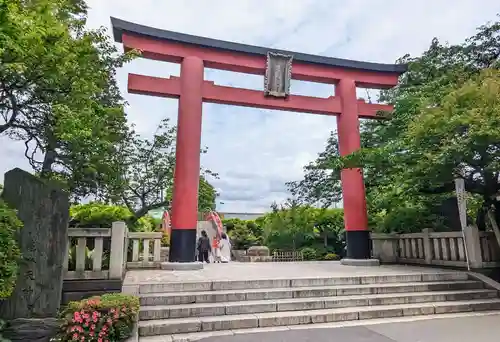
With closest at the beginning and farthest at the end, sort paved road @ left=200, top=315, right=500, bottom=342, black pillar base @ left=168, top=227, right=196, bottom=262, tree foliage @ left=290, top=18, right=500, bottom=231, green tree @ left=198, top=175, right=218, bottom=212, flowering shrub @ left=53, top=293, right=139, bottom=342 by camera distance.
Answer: flowering shrub @ left=53, top=293, right=139, bottom=342, paved road @ left=200, top=315, right=500, bottom=342, tree foliage @ left=290, top=18, right=500, bottom=231, black pillar base @ left=168, top=227, right=196, bottom=262, green tree @ left=198, top=175, right=218, bottom=212

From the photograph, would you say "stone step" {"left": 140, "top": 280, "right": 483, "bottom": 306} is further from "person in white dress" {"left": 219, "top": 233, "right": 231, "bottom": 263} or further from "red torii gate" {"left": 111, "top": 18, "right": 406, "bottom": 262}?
"person in white dress" {"left": 219, "top": 233, "right": 231, "bottom": 263}

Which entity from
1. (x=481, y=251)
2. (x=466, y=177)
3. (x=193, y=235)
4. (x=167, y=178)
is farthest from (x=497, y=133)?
(x=167, y=178)

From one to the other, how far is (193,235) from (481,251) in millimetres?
6610

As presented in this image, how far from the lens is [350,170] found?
10.3 meters

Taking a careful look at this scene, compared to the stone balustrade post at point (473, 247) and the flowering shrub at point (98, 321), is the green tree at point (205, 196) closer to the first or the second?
the stone balustrade post at point (473, 247)

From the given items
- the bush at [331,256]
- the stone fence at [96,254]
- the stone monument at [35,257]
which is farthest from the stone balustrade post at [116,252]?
the bush at [331,256]

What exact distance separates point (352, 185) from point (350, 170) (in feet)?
1.51

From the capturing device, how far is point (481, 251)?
7.42 metres

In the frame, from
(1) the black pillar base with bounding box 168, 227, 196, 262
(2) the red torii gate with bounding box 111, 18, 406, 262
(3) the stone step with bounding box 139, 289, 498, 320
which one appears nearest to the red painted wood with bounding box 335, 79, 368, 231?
(2) the red torii gate with bounding box 111, 18, 406, 262

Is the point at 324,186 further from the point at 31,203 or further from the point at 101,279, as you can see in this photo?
the point at 31,203

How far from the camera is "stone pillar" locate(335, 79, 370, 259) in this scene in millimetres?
10047

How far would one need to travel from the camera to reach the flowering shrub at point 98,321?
4035 millimetres

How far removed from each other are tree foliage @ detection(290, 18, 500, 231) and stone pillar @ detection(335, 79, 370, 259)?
634mm

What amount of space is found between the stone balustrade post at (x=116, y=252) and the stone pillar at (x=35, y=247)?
1134mm
